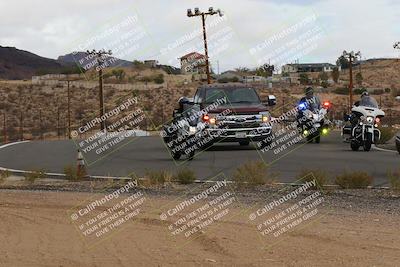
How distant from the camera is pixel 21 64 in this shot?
484ft

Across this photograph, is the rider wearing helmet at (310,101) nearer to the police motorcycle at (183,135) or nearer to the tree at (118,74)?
the police motorcycle at (183,135)

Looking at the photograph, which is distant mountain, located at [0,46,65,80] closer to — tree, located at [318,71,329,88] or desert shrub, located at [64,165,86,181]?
tree, located at [318,71,329,88]

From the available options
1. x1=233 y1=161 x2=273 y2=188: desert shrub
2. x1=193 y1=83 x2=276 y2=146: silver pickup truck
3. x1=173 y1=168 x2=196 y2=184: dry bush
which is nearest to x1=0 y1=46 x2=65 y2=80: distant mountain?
x1=193 y1=83 x2=276 y2=146: silver pickup truck

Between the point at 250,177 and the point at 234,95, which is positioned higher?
the point at 234,95

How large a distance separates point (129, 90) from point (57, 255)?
89.2m

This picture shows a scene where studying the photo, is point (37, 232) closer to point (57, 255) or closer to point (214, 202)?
point (57, 255)

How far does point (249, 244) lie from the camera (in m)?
9.23

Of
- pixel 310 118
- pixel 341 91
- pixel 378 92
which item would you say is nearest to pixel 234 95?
pixel 310 118

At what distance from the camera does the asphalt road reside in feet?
60.6

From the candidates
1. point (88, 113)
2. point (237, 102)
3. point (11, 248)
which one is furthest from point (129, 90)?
point (11, 248)

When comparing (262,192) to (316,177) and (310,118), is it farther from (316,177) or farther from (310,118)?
(310,118)

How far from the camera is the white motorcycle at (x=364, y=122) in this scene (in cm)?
2267

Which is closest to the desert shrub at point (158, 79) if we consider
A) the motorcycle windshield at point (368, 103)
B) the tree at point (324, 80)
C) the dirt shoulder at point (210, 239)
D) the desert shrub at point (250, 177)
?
the tree at point (324, 80)

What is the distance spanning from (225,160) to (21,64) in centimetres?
13137
